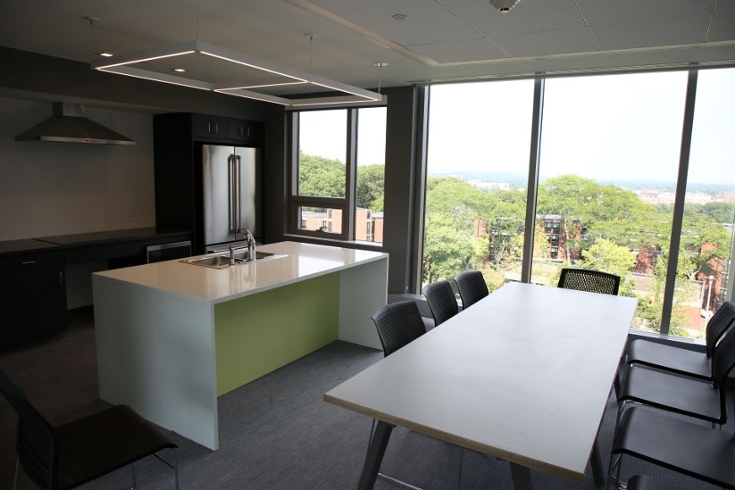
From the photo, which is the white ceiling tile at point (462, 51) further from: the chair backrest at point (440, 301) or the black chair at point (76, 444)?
the black chair at point (76, 444)

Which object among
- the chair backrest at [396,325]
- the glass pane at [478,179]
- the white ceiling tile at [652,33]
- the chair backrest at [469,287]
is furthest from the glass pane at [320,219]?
the white ceiling tile at [652,33]

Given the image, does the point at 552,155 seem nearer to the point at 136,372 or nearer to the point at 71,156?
the point at 136,372

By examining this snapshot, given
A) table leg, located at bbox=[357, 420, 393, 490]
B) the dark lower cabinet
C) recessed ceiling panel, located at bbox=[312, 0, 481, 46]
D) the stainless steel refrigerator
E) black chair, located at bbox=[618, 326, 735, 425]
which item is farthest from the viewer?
the stainless steel refrigerator

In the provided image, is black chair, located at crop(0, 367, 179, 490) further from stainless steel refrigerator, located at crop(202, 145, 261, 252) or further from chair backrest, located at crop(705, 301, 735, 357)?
stainless steel refrigerator, located at crop(202, 145, 261, 252)

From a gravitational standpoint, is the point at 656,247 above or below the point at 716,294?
above

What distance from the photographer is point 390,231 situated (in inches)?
225

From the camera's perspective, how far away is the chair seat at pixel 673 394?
2541 mm

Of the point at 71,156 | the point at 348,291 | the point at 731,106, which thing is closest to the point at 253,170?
the point at 71,156

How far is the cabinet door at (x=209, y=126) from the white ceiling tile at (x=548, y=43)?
3.59m

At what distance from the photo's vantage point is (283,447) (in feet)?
9.53

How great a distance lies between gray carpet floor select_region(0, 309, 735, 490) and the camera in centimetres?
259

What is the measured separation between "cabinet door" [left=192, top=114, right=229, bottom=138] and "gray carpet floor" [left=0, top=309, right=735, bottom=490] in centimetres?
287

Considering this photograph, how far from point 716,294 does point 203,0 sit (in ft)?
15.5

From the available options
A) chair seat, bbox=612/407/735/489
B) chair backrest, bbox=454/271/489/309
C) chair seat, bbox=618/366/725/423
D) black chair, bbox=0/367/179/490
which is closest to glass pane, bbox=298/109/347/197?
chair backrest, bbox=454/271/489/309
